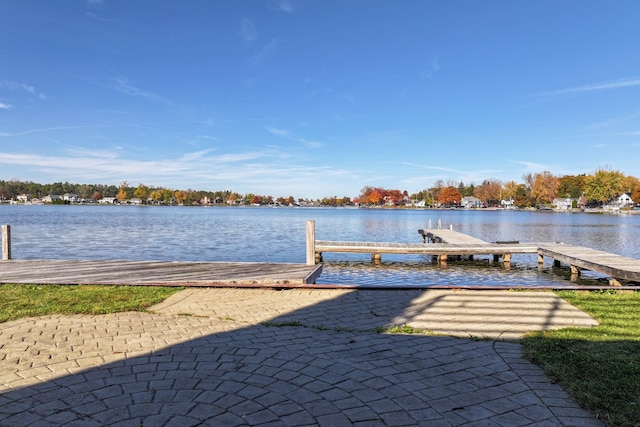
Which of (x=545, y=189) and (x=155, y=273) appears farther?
(x=545, y=189)

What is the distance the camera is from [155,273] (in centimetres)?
1141

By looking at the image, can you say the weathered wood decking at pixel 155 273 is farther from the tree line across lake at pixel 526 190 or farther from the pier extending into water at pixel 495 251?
the tree line across lake at pixel 526 190

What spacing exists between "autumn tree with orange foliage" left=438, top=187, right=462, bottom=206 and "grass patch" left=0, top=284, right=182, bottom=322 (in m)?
174

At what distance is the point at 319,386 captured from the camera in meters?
3.93

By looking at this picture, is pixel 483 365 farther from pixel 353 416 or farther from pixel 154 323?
pixel 154 323

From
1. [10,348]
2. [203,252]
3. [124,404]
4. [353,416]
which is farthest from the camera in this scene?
[203,252]

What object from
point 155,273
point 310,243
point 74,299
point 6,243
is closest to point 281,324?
point 74,299

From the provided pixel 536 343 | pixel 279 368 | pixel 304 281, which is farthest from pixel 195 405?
pixel 304 281

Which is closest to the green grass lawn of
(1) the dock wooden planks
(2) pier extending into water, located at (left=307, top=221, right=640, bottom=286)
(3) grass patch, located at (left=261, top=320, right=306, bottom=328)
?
(3) grass patch, located at (left=261, top=320, right=306, bottom=328)

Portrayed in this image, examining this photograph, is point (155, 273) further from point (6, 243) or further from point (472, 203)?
point (472, 203)

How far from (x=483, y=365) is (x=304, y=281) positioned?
Answer: 592 cm

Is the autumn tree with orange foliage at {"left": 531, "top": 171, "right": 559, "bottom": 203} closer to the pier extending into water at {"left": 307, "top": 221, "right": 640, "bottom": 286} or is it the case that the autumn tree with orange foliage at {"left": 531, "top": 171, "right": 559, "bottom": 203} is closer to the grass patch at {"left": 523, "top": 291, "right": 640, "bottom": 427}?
the pier extending into water at {"left": 307, "top": 221, "right": 640, "bottom": 286}

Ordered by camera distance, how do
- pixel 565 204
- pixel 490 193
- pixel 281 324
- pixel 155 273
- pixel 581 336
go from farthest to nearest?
pixel 490 193
pixel 565 204
pixel 155 273
pixel 281 324
pixel 581 336

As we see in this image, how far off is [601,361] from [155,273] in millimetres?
10200
